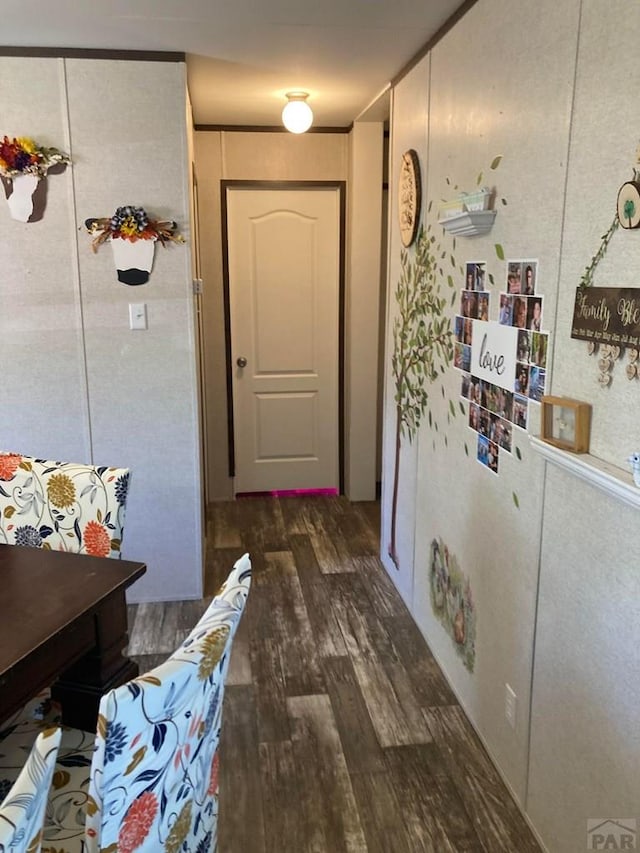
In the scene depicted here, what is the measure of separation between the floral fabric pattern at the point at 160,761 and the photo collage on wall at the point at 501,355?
0.98m

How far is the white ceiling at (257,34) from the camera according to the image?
8.01ft

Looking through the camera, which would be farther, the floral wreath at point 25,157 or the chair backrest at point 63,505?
the floral wreath at point 25,157

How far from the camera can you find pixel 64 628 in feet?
4.83

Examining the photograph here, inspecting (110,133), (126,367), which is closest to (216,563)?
(126,367)

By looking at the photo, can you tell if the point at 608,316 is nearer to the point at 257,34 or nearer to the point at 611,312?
the point at 611,312

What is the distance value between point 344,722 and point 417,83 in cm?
253

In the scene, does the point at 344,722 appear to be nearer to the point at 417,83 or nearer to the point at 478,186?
the point at 478,186

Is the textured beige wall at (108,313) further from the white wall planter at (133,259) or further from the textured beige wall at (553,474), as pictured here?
the textured beige wall at (553,474)

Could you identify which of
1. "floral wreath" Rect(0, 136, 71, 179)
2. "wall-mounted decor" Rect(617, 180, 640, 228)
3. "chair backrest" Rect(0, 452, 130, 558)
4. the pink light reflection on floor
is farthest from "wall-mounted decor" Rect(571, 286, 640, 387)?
the pink light reflection on floor

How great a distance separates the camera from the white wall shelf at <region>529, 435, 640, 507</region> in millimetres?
1383

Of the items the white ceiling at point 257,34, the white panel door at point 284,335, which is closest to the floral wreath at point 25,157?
the white ceiling at point 257,34

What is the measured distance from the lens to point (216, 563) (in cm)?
382

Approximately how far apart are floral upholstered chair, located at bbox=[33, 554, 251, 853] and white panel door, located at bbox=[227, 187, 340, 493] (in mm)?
3454

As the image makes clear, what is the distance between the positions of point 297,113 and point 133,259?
3.92 feet
